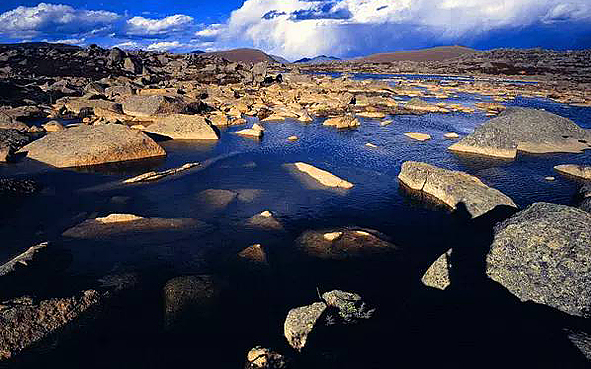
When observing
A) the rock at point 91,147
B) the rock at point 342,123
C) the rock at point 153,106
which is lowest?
the rock at point 342,123

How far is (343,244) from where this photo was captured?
16438 millimetres

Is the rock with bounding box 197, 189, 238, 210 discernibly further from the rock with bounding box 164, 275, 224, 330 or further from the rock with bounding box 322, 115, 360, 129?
the rock with bounding box 322, 115, 360, 129

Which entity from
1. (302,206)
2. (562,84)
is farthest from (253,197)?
(562,84)

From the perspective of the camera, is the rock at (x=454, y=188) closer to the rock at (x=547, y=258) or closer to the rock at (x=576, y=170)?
the rock at (x=547, y=258)

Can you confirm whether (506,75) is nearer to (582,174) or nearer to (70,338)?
(582,174)

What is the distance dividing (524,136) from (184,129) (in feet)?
107

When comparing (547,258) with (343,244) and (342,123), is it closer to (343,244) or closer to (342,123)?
(343,244)

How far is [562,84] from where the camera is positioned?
283 ft

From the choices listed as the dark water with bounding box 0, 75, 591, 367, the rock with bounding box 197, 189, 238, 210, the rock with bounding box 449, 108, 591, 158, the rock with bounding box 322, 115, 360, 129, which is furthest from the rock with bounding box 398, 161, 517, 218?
the rock with bounding box 322, 115, 360, 129

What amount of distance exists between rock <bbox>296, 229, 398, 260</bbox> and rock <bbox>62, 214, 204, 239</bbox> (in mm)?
5584

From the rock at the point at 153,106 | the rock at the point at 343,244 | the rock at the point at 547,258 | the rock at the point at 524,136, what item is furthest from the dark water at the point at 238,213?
the rock at the point at 153,106

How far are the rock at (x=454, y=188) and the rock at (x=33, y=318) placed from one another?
1829 centimetres

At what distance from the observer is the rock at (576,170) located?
2564 centimetres

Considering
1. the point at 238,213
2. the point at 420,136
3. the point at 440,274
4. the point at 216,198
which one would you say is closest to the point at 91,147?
the point at 216,198
